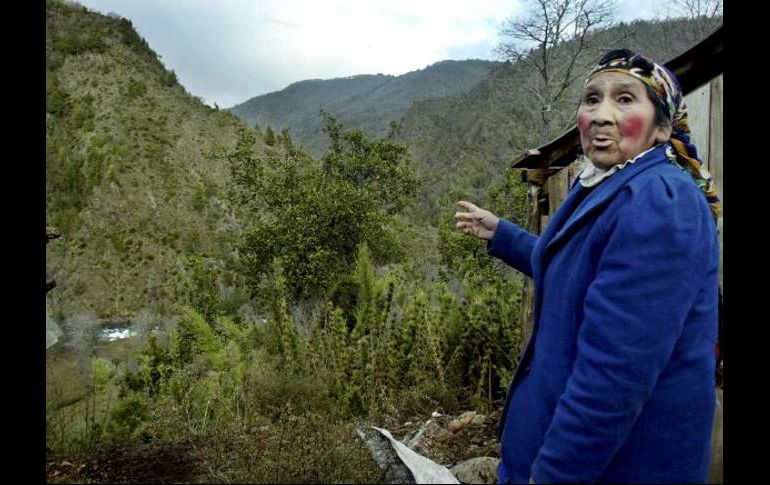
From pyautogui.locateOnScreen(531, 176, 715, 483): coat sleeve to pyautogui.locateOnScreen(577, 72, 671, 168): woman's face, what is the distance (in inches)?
9.3

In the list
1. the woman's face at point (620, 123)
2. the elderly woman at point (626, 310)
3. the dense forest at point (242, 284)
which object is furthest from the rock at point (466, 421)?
the woman's face at point (620, 123)

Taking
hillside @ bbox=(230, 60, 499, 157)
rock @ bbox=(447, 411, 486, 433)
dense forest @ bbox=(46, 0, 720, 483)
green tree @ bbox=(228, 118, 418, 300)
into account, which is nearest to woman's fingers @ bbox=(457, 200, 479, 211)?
dense forest @ bbox=(46, 0, 720, 483)

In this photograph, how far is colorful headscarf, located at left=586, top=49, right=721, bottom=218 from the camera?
1.53m

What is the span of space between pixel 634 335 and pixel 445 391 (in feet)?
13.0

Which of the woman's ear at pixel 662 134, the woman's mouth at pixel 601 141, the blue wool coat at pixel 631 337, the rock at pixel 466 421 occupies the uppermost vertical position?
the woman's ear at pixel 662 134

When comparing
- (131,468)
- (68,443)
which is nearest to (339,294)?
(68,443)

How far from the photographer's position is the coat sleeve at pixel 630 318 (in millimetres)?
1237

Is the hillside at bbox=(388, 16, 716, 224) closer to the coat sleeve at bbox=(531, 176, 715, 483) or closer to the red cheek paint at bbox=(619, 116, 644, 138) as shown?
the red cheek paint at bbox=(619, 116, 644, 138)

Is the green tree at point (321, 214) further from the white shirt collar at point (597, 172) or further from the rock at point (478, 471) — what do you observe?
the white shirt collar at point (597, 172)

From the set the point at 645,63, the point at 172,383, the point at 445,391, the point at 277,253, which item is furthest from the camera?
the point at 277,253

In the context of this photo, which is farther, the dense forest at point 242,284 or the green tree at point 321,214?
the green tree at point 321,214

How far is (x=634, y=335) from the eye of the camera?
1235 millimetres

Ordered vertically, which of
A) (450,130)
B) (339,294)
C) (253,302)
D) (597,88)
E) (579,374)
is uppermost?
(450,130)

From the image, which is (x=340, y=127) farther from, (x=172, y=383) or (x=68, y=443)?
(x=68, y=443)
